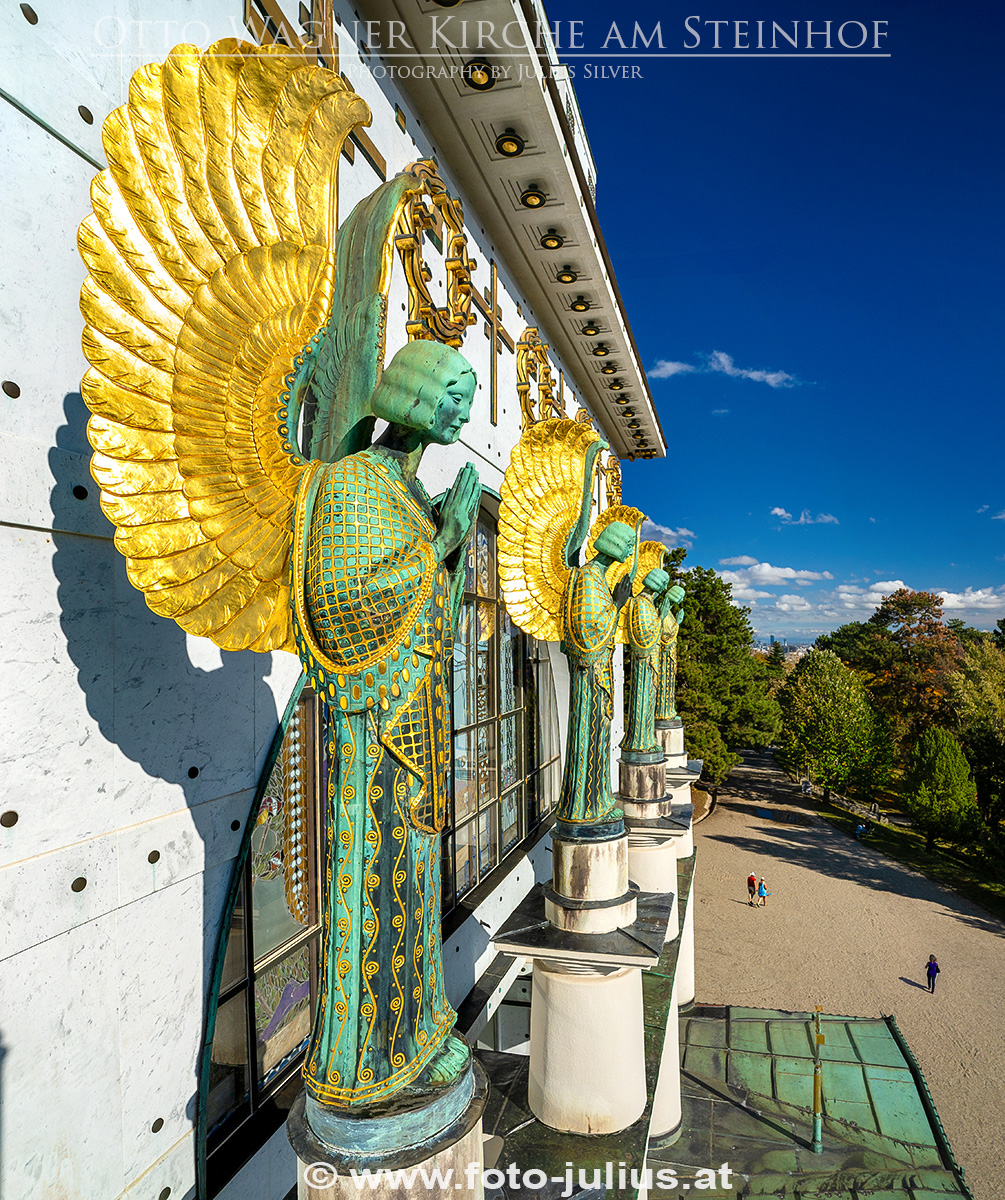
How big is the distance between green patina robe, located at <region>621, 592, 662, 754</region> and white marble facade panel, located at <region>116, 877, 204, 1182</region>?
23.4 ft

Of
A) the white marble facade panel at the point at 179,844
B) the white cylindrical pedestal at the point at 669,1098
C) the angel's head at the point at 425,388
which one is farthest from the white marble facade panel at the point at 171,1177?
the white cylindrical pedestal at the point at 669,1098

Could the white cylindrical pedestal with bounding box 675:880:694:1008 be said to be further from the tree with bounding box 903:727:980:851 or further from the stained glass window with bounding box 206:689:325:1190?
the tree with bounding box 903:727:980:851

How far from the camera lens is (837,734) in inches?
1250

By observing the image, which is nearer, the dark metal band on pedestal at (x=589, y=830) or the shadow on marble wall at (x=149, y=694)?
the shadow on marble wall at (x=149, y=694)

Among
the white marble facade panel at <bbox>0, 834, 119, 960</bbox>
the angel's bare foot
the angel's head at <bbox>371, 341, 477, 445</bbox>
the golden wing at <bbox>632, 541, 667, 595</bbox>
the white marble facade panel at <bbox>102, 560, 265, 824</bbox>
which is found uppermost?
the golden wing at <bbox>632, 541, 667, 595</bbox>

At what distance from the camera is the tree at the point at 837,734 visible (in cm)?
3133

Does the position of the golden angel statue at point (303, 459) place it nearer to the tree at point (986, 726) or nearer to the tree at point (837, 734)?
the tree at point (986, 726)

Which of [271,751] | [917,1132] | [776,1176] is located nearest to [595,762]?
[271,751]

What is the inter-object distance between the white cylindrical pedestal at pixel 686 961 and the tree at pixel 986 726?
17.6m

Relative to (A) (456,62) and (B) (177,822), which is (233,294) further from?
(A) (456,62)

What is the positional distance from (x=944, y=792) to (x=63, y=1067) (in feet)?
95.1

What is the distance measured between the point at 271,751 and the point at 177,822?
2.10 feet

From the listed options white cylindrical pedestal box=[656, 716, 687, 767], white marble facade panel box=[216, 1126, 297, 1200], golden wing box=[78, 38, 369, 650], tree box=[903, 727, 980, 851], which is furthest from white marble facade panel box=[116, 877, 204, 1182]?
tree box=[903, 727, 980, 851]
